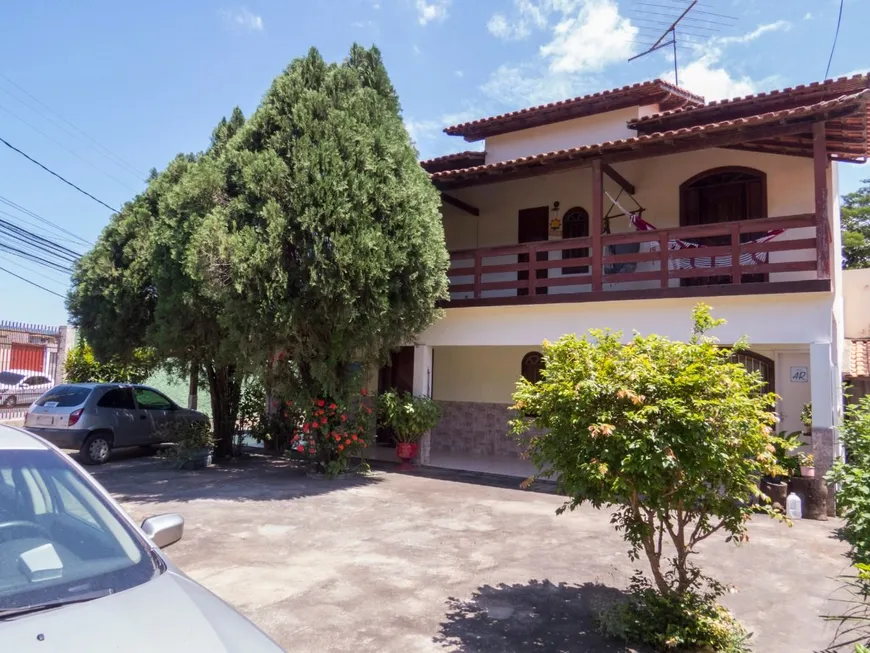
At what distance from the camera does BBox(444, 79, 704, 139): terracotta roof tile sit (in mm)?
11812

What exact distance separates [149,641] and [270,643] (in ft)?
1.47

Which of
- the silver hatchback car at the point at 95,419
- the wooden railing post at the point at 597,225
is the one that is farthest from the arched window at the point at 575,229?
the silver hatchback car at the point at 95,419

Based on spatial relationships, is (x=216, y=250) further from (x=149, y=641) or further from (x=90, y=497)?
(x=149, y=641)

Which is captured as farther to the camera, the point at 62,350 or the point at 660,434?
the point at 62,350

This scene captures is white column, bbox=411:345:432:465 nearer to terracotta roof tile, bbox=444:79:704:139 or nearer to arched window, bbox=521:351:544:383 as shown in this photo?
arched window, bbox=521:351:544:383

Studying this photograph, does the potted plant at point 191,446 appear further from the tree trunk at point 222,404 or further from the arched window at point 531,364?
the arched window at point 531,364

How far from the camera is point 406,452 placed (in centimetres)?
1123

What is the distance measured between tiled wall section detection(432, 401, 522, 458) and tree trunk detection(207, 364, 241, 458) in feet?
15.0

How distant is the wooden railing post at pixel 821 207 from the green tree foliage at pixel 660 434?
5.37 m

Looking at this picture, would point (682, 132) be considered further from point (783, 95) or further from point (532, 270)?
Answer: point (532, 270)

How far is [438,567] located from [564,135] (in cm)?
1057

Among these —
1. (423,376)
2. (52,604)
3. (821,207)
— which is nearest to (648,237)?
(821,207)

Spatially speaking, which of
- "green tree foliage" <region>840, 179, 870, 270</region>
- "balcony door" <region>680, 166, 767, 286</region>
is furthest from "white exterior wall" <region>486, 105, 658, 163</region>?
"green tree foliage" <region>840, 179, 870, 270</region>

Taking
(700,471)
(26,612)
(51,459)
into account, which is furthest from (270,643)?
(700,471)
